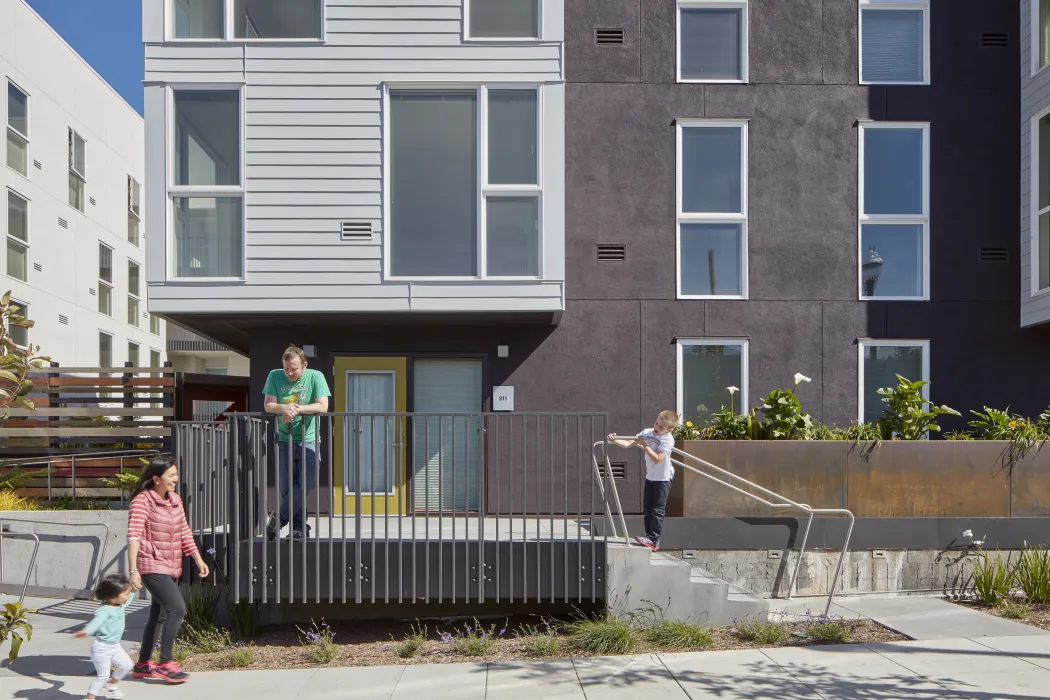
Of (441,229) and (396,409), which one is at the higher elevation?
(441,229)

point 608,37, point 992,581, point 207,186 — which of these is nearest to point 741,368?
point 992,581

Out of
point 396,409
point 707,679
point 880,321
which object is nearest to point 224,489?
point 396,409

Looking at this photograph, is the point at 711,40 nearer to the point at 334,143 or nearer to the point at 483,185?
the point at 483,185

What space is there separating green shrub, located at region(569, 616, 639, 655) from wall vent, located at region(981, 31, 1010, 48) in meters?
9.44

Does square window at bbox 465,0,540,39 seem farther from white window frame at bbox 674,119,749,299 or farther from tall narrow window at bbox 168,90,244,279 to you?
tall narrow window at bbox 168,90,244,279

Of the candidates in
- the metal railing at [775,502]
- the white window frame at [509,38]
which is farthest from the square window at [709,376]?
the white window frame at [509,38]

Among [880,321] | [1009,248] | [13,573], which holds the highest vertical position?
[1009,248]

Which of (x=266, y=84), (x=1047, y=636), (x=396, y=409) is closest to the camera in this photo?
(x=1047, y=636)

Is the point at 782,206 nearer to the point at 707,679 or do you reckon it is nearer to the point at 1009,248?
the point at 1009,248

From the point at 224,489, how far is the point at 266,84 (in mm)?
4954

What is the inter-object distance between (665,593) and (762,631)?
88cm

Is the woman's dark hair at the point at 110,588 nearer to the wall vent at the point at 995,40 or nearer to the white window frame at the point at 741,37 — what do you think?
the white window frame at the point at 741,37

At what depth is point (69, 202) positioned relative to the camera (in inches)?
768

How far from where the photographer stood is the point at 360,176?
9.73 metres
